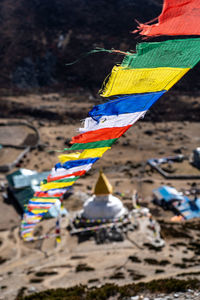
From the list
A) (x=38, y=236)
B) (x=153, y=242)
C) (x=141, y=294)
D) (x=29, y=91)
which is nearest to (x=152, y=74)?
(x=141, y=294)

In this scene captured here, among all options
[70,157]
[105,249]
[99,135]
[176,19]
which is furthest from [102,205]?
[176,19]

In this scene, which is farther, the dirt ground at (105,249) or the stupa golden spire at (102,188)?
the stupa golden spire at (102,188)

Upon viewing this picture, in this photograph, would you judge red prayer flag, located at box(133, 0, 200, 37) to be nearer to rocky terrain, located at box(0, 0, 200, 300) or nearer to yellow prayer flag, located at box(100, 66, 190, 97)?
rocky terrain, located at box(0, 0, 200, 300)

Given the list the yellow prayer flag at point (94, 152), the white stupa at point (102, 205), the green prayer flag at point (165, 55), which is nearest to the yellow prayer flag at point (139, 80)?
the green prayer flag at point (165, 55)

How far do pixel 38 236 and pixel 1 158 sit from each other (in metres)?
22.7

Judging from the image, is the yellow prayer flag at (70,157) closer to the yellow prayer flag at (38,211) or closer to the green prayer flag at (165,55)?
the yellow prayer flag at (38,211)

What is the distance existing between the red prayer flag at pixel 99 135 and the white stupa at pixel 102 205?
16044 millimetres

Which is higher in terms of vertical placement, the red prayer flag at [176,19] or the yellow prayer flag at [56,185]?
the red prayer flag at [176,19]

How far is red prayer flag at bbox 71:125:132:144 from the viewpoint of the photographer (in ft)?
22.0

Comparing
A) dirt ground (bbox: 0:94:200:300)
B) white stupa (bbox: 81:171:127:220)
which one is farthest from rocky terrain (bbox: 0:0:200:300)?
white stupa (bbox: 81:171:127:220)

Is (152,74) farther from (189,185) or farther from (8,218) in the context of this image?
(189,185)

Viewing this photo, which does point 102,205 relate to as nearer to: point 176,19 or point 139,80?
point 139,80

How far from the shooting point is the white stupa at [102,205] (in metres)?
23.1

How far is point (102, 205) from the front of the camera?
2331 cm
